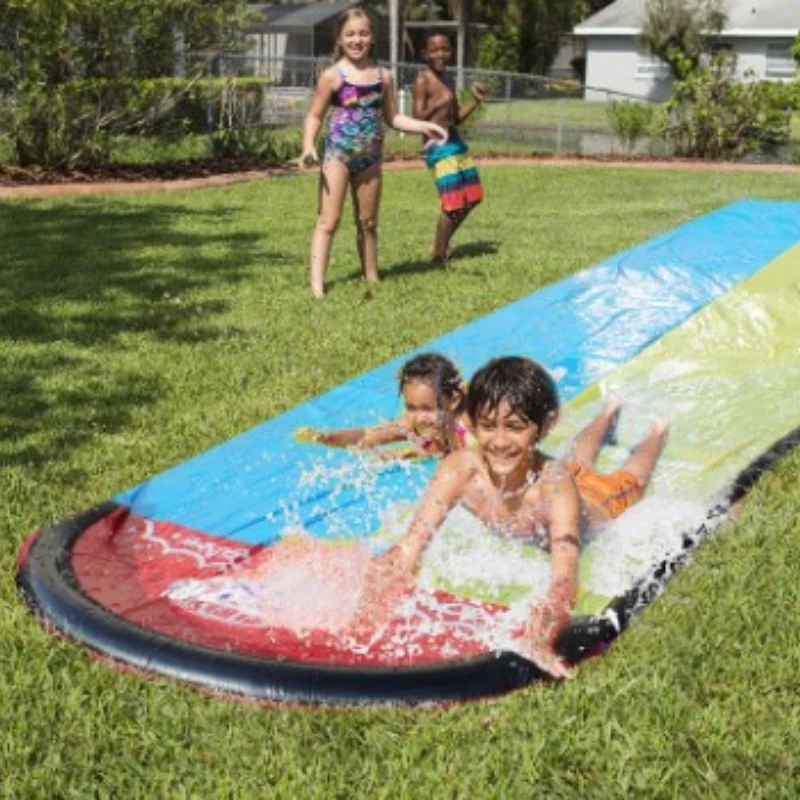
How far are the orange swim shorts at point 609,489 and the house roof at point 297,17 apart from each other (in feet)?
140

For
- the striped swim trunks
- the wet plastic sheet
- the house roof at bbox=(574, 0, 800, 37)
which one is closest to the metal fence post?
the striped swim trunks

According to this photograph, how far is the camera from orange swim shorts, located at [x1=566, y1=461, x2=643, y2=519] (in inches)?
155

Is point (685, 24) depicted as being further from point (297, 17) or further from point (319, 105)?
point (319, 105)

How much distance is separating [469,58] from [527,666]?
48835 millimetres

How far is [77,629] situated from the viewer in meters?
3.11

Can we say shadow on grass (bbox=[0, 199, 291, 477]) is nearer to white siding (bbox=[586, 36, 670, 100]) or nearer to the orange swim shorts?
the orange swim shorts

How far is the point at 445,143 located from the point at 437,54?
0.59 metres

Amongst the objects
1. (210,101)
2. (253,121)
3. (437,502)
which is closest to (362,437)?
(437,502)

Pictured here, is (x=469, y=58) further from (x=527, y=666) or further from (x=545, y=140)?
(x=527, y=666)

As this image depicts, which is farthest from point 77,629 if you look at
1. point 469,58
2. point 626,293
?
point 469,58

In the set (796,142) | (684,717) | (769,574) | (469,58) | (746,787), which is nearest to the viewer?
(746,787)

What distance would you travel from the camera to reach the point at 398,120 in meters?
7.24

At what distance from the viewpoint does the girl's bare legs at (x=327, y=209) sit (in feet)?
24.0

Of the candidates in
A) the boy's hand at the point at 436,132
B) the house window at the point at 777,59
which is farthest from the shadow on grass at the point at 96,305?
the house window at the point at 777,59
